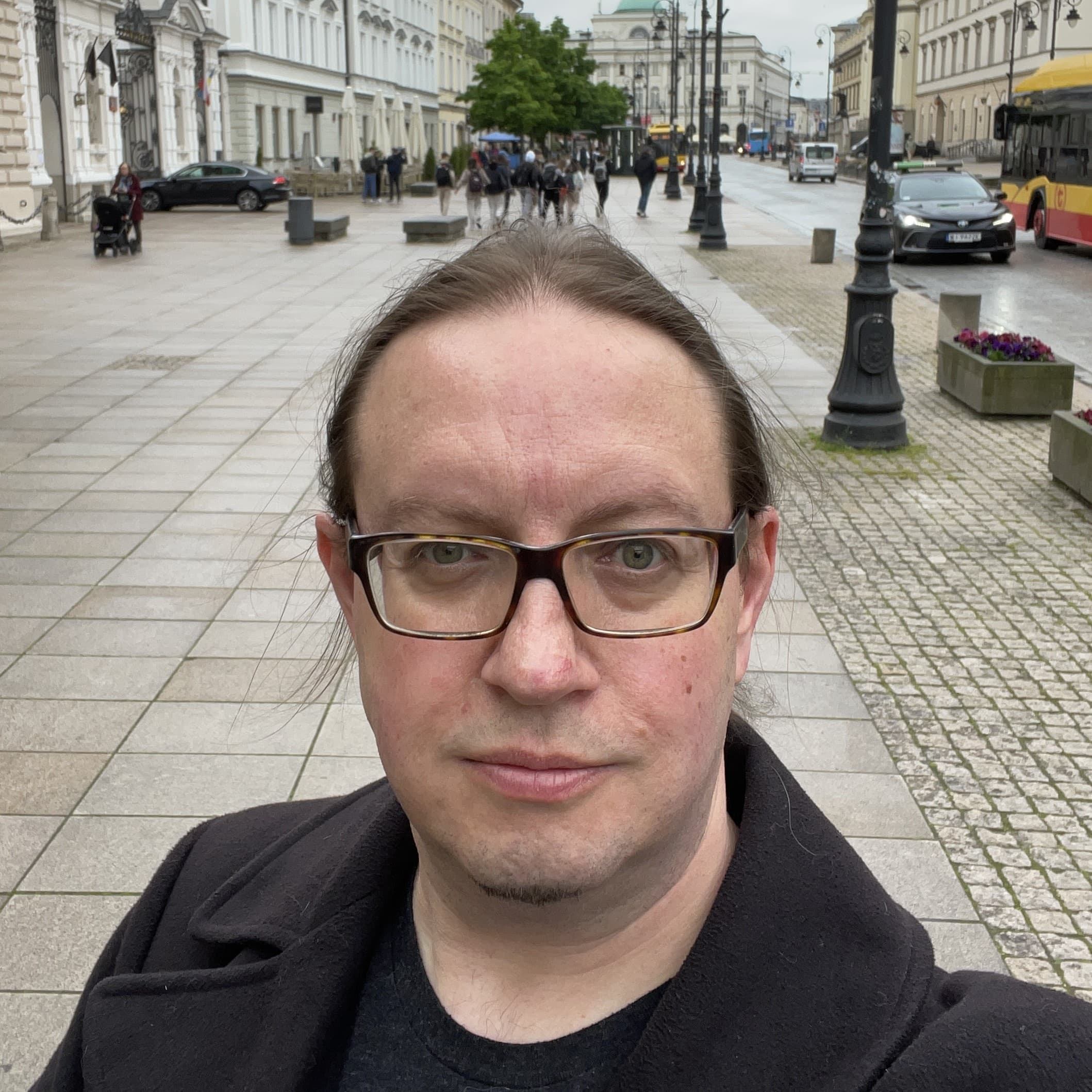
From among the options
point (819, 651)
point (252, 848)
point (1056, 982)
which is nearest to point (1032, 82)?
point (819, 651)

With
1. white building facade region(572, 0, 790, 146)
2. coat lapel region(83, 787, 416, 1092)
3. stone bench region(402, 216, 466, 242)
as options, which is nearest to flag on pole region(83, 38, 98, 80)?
stone bench region(402, 216, 466, 242)

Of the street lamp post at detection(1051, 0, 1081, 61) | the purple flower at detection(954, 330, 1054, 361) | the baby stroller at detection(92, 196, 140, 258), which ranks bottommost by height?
the purple flower at detection(954, 330, 1054, 361)

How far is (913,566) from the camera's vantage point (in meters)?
7.85

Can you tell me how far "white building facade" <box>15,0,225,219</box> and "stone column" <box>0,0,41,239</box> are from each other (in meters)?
1.44

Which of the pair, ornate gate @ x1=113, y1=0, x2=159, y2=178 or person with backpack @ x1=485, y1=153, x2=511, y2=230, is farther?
ornate gate @ x1=113, y1=0, x2=159, y2=178

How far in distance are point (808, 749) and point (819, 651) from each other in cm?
115

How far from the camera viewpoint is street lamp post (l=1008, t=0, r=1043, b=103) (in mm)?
62375

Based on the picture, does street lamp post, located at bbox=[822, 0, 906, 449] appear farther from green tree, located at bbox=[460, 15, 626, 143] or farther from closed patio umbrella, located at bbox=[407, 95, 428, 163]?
closed patio umbrella, located at bbox=[407, 95, 428, 163]

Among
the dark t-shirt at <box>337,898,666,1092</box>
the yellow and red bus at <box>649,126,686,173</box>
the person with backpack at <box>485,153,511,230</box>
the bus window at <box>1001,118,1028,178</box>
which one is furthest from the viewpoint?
the yellow and red bus at <box>649,126,686,173</box>

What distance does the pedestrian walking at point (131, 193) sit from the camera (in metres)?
25.8

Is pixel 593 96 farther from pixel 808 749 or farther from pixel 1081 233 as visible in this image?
pixel 808 749

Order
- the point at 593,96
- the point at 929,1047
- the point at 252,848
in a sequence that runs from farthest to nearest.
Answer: the point at 593,96
the point at 252,848
the point at 929,1047

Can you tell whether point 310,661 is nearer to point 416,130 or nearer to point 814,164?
point 814,164

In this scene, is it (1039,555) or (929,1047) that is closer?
(929,1047)
